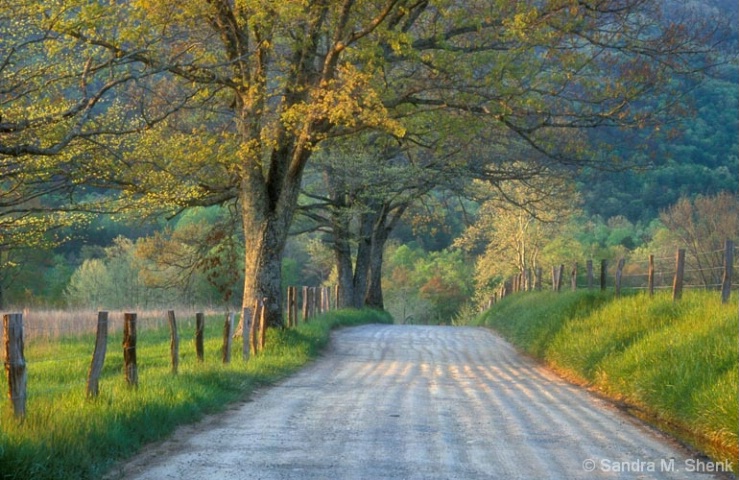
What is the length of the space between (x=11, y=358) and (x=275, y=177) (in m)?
13.3

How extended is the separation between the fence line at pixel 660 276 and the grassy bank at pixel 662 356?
0.49 m

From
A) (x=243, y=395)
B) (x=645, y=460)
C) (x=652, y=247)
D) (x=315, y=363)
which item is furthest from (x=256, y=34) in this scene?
(x=652, y=247)

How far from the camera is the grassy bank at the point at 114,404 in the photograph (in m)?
7.71

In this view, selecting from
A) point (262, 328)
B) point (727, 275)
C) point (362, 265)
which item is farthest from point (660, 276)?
point (262, 328)

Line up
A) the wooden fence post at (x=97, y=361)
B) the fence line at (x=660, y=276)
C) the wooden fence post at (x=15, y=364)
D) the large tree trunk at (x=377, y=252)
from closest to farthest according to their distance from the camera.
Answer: the wooden fence post at (x=15, y=364) < the wooden fence post at (x=97, y=361) < the fence line at (x=660, y=276) < the large tree trunk at (x=377, y=252)

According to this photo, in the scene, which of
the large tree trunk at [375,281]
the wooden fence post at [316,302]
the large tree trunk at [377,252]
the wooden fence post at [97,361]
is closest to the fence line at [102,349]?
the wooden fence post at [97,361]

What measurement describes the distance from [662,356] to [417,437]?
515 cm

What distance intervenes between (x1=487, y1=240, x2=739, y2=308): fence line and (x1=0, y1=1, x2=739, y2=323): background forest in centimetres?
258

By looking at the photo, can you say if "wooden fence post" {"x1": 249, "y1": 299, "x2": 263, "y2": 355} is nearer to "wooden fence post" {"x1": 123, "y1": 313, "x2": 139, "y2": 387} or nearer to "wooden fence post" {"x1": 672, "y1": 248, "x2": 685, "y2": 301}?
"wooden fence post" {"x1": 123, "y1": 313, "x2": 139, "y2": 387}

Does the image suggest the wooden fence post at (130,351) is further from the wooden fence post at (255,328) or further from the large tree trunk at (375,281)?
the large tree trunk at (375,281)

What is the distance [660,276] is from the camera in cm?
3228

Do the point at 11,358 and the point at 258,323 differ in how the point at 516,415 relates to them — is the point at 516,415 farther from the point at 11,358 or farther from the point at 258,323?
the point at 258,323

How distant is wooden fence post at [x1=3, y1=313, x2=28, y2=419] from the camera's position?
8.62 metres

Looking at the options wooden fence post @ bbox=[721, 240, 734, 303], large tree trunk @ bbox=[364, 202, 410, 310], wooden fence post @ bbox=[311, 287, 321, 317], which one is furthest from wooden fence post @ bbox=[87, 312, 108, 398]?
large tree trunk @ bbox=[364, 202, 410, 310]
